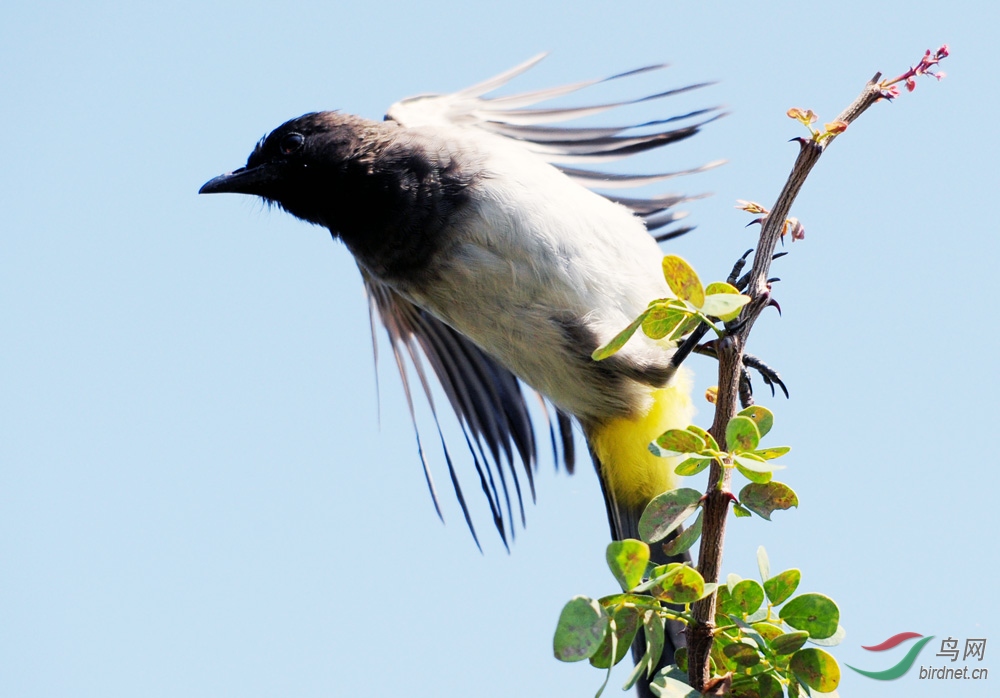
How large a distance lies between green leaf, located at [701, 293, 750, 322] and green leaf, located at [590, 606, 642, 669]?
49 centimetres

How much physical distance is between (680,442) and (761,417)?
0.18m

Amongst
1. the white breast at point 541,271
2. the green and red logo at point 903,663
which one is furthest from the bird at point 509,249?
the green and red logo at point 903,663

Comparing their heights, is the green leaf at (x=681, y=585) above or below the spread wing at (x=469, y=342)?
below

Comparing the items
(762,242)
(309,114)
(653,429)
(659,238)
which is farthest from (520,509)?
(762,242)

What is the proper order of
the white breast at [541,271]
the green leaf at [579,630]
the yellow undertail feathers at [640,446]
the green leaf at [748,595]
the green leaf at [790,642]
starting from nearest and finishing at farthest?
the green leaf at [579,630]
the green leaf at [790,642]
the green leaf at [748,595]
the white breast at [541,271]
the yellow undertail feathers at [640,446]

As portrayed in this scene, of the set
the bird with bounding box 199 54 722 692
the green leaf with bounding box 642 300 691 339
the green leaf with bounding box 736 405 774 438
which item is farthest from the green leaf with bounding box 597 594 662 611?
the bird with bounding box 199 54 722 692

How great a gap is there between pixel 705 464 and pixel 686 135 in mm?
2327

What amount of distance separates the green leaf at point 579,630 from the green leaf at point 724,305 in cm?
50

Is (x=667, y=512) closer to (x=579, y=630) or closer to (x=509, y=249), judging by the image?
(x=579, y=630)

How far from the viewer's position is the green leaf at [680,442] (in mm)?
1609

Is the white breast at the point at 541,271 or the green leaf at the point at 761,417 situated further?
the white breast at the point at 541,271

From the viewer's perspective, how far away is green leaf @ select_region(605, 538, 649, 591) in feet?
5.06

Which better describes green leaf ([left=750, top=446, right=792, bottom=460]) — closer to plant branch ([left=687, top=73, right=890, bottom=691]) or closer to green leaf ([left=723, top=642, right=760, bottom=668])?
plant branch ([left=687, top=73, right=890, bottom=691])

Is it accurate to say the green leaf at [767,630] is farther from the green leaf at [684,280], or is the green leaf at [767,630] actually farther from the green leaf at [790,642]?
the green leaf at [684,280]
